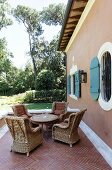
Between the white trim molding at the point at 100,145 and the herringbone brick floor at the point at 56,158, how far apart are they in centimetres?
12

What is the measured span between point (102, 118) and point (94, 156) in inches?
57.8

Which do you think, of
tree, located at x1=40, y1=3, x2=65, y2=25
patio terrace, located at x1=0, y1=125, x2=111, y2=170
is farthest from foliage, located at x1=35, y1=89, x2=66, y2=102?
patio terrace, located at x1=0, y1=125, x2=111, y2=170

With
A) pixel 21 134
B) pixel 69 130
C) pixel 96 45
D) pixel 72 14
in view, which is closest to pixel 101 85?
pixel 96 45

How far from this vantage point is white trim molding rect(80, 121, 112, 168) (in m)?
5.67

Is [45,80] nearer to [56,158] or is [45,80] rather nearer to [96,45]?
[96,45]

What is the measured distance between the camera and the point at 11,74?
32.4m

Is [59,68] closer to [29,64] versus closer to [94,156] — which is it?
[29,64]

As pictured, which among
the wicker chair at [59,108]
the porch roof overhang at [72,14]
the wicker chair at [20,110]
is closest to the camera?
the porch roof overhang at [72,14]

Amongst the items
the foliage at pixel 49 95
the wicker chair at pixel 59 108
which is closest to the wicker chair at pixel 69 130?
the wicker chair at pixel 59 108

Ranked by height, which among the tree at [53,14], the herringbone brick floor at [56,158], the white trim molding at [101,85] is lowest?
the herringbone brick floor at [56,158]

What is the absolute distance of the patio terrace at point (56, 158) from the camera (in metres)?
5.22

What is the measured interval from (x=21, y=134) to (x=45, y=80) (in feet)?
55.5

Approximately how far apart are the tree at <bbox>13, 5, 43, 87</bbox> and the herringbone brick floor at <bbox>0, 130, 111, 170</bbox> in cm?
2146

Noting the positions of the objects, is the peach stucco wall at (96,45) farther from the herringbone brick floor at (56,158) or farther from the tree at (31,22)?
the tree at (31,22)
